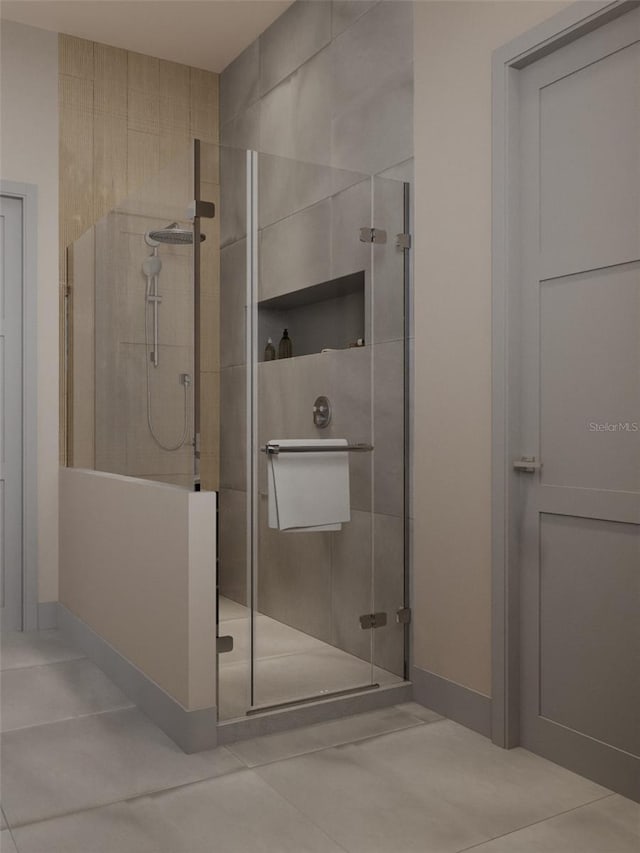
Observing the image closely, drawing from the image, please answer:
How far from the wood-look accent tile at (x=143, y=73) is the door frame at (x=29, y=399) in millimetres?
761

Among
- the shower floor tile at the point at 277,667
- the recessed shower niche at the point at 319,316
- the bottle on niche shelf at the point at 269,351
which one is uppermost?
the recessed shower niche at the point at 319,316

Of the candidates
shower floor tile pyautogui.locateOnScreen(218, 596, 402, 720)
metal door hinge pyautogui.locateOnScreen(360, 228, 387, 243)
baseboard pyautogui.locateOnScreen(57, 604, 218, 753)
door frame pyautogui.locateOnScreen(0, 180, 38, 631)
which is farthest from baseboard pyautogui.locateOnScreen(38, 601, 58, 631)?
metal door hinge pyautogui.locateOnScreen(360, 228, 387, 243)

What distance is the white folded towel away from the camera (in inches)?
93.7

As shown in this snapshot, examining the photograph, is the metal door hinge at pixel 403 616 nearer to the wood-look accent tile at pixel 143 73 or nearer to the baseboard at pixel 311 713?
the baseboard at pixel 311 713

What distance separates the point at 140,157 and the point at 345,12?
4.33 feet

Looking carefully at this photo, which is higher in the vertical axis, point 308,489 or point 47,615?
point 308,489

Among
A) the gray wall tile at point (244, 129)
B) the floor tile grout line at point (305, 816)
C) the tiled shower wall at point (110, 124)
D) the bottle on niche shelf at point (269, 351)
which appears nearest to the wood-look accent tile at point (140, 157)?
the tiled shower wall at point (110, 124)

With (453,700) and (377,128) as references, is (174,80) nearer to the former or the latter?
(377,128)

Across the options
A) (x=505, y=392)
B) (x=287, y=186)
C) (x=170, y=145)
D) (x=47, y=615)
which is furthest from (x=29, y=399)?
(x=505, y=392)

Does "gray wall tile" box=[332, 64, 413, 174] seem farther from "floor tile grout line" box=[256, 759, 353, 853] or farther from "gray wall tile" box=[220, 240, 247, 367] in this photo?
"floor tile grout line" box=[256, 759, 353, 853]

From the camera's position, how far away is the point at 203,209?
7.50ft

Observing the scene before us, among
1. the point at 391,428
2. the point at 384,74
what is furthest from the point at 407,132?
the point at 391,428

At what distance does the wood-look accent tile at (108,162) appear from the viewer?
370cm

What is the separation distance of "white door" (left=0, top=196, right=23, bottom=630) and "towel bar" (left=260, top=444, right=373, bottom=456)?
1.75m
